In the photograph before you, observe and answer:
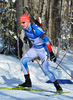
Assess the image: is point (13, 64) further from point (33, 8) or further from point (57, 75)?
point (33, 8)

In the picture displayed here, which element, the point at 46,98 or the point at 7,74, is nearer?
the point at 46,98

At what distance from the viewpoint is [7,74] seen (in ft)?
23.0

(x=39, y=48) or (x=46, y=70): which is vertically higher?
(x=39, y=48)

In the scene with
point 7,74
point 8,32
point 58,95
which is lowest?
point 7,74

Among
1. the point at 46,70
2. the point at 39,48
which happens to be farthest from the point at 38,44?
the point at 46,70

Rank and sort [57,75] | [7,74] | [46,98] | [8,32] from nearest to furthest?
1. [46,98]
2. [7,74]
3. [57,75]
4. [8,32]

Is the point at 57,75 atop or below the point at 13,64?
below

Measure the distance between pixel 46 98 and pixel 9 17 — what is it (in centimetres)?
828

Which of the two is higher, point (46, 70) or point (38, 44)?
point (38, 44)

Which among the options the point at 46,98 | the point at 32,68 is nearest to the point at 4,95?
the point at 46,98

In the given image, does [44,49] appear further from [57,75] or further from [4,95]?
[57,75]

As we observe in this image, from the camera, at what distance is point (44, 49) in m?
4.06

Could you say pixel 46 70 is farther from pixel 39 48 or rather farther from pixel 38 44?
pixel 38 44

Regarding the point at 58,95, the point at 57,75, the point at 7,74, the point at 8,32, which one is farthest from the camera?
the point at 8,32
